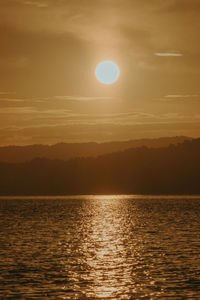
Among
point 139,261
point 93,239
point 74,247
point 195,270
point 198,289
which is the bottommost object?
point 198,289

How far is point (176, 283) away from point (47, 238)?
54.0 metres

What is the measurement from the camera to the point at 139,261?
233 ft

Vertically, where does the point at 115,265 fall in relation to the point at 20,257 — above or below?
below

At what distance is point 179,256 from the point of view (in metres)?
74.7

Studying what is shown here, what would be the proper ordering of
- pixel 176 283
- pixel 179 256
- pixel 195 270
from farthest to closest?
pixel 179 256
pixel 195 270
pixel 176 283

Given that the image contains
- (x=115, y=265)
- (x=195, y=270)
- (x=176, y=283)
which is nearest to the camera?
(x=176, y=283)

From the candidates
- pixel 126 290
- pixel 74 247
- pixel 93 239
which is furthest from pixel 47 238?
pixel 126 290

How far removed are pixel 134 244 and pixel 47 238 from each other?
1960 centimetres

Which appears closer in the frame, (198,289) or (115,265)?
(198,289)

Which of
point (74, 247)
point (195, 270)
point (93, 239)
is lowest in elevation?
point (195, 270)

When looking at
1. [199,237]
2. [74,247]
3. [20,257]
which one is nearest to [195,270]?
[20,257]

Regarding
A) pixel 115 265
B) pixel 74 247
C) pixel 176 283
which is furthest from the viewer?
pixel 74 247

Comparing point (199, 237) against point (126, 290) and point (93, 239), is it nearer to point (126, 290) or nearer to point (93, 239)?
point (93, 239)

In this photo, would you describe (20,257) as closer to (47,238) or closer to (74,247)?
(74,247)
